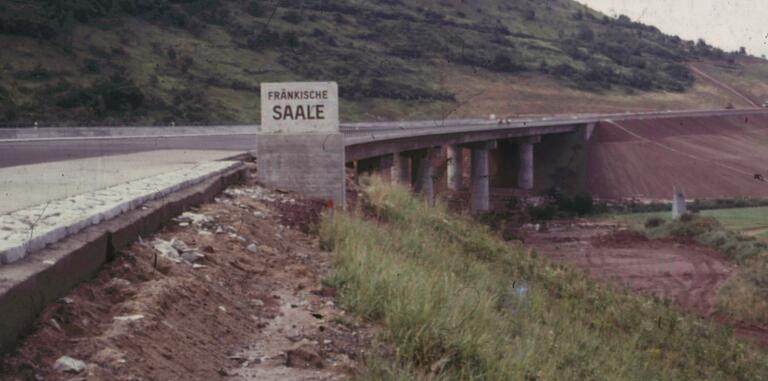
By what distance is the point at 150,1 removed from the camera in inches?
3120

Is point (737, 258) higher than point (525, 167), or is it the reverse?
point (737, 258)

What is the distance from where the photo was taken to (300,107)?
18047mm

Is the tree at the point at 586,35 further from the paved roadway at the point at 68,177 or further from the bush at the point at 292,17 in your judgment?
the paved roadway at the point at 68,177

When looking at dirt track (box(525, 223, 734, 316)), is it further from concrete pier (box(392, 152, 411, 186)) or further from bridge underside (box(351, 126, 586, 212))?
bridge underside (box(351, 126, 586, 212))

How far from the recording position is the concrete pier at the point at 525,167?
67250mm

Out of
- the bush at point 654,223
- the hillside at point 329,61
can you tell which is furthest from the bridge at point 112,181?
the bush at point 654,223

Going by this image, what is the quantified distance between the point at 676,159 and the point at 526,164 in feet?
31.1

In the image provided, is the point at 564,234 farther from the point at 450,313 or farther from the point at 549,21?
the point at 549,21

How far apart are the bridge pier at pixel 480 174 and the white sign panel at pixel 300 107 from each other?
4137 cm

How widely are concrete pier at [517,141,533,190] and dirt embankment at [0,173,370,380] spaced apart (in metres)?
57.1

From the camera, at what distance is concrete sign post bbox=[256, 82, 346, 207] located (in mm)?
17984

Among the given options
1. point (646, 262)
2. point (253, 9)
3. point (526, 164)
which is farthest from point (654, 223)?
point (253, 9)

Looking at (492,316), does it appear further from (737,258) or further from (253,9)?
(253,9)

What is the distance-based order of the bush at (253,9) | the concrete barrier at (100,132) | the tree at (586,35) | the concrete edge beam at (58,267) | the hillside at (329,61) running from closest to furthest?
the concrete edge beam at (58,267)
the concrete barrier at (100,132)
the hillside at (329,61)
the bush at (253,9)
the tree at (586,35)
